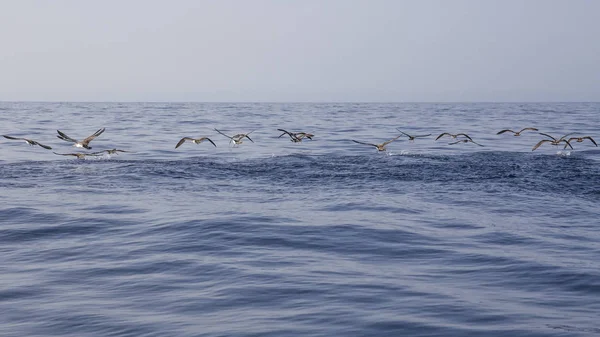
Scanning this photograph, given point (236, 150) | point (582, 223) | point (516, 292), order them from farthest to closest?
point (236, 150), point (582, 223), point (516, 292)

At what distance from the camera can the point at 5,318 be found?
418 inches

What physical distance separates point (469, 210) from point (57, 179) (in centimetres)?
1398

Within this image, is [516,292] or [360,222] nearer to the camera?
[516,292]

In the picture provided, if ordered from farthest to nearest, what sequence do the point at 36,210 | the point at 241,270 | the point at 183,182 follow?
the point at 183,182 → the point at 36,210 → the point at 241,270

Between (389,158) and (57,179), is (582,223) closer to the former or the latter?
(389,158)

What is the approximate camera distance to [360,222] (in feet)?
59.0

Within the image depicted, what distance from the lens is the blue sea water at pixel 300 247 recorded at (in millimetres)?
10609

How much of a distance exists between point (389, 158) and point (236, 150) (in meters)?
8.37

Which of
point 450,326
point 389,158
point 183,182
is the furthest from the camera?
point 389,158

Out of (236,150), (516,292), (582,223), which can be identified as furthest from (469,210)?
(236,150)

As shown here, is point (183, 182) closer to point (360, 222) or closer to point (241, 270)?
point (360, 222)

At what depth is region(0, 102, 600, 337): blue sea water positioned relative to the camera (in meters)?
10.6

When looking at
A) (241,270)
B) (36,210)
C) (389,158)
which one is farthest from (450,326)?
(389,158)

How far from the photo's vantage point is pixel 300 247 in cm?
1527
